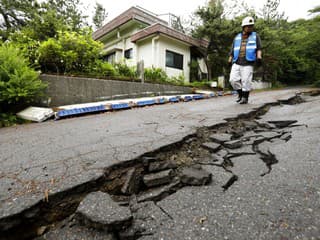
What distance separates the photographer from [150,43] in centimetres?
1105

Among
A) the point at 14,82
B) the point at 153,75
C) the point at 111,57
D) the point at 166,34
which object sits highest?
the point at 166,34

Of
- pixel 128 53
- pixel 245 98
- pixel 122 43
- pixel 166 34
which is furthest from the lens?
pixel 122 43

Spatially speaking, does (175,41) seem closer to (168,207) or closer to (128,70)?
(128,70)

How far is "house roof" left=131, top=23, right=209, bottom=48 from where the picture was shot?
32.1 ft

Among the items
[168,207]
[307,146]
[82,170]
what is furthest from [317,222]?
[82,170]

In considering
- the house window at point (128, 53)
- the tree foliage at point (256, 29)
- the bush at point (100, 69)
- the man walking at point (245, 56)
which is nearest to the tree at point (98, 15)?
the house window at point (128, 53)

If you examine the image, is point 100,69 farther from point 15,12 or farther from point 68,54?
point 15,12

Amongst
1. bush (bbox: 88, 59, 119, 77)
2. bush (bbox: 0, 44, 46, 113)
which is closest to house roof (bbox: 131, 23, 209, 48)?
bush (bbox: 88, 59, 119, 77)

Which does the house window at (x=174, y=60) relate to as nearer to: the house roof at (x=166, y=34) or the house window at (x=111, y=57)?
the house roof at (x=166, y=34)

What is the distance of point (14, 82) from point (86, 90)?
187 centimetres

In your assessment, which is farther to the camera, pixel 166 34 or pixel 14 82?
pixel 166 34

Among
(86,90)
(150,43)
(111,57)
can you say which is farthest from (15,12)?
(86,90)

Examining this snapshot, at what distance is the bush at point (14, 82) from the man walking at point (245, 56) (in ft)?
15.7

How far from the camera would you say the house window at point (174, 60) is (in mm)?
11352
